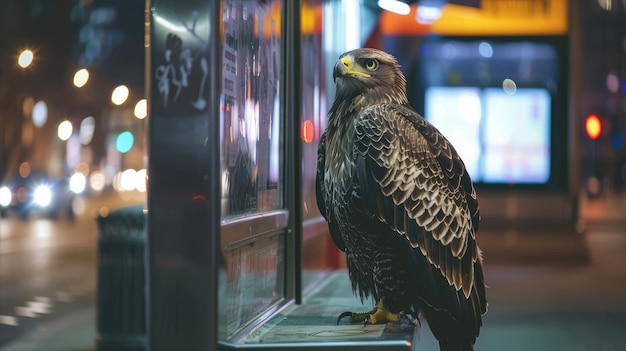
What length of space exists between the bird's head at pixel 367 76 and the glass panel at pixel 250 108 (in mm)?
360

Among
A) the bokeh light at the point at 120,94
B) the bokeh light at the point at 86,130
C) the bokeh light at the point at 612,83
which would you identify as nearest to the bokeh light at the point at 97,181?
the bokeh light at the point at 86,130

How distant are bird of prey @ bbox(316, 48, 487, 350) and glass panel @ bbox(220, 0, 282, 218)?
318mm

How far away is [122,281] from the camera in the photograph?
6363mm

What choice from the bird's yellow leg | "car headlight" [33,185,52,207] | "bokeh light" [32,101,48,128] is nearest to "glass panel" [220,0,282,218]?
the bird's yellow leg

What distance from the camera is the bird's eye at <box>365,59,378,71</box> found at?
128 inches

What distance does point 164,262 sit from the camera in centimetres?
260

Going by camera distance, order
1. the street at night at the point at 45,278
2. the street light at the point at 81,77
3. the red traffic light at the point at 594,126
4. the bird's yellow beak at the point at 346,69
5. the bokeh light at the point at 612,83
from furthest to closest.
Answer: the bokeh light at the point at 612,83, the street light at the point at 81,77, the red traffic light at the point at 594,126, the street at night at the point at 45,278, the bird's yellow beak at the point at 346,69

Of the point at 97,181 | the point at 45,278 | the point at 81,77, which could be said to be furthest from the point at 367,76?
the point at 97,181

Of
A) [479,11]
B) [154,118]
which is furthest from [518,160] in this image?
[154,118]

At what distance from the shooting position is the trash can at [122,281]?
20.8ft

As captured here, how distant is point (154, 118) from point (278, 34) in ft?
5.53

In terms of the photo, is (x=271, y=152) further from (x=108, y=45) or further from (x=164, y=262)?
(x=108, y=45)

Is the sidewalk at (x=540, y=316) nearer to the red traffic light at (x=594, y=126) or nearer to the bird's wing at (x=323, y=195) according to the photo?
the bird's wing at (x=323, y=195)

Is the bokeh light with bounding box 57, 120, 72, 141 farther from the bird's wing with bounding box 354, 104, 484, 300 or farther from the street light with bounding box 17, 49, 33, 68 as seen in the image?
the bird's wing with bounding box 354, 104, 484, 300
